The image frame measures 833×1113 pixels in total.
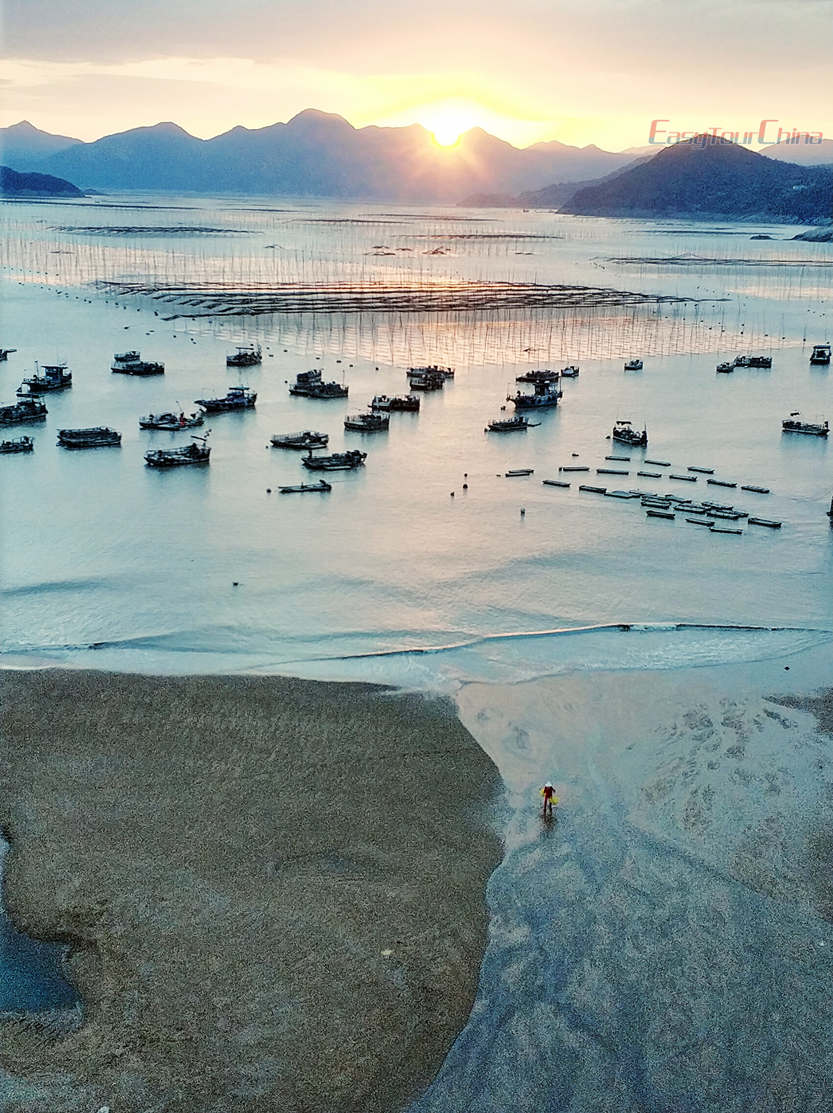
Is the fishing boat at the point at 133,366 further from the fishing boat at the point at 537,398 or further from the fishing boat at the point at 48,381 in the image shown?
the fishing boat at the point at 537,398

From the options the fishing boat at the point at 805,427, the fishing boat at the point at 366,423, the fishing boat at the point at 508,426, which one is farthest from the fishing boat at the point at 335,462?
the fishing boat at the point at 805,427

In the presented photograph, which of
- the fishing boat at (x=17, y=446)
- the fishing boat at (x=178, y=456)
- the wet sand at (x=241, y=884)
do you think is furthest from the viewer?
the fishing boat at (x=17, y=446)

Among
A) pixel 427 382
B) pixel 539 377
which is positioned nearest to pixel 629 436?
pixel 539 377

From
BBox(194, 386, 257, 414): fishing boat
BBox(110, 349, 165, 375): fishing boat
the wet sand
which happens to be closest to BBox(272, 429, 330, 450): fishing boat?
BBox(194, 386, 257, 414): fishing boat

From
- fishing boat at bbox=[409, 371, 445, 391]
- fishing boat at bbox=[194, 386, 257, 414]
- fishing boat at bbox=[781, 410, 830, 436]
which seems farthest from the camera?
fishing boat at bbox=[409, 371, 445, 391]

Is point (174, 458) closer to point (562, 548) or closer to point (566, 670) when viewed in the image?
point (562, 548)

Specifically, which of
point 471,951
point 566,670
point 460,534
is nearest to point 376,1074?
point 471,951

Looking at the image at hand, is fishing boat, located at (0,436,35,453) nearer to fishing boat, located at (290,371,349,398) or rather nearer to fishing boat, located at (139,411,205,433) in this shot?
fishing boat, located at (139,411,205,433)
